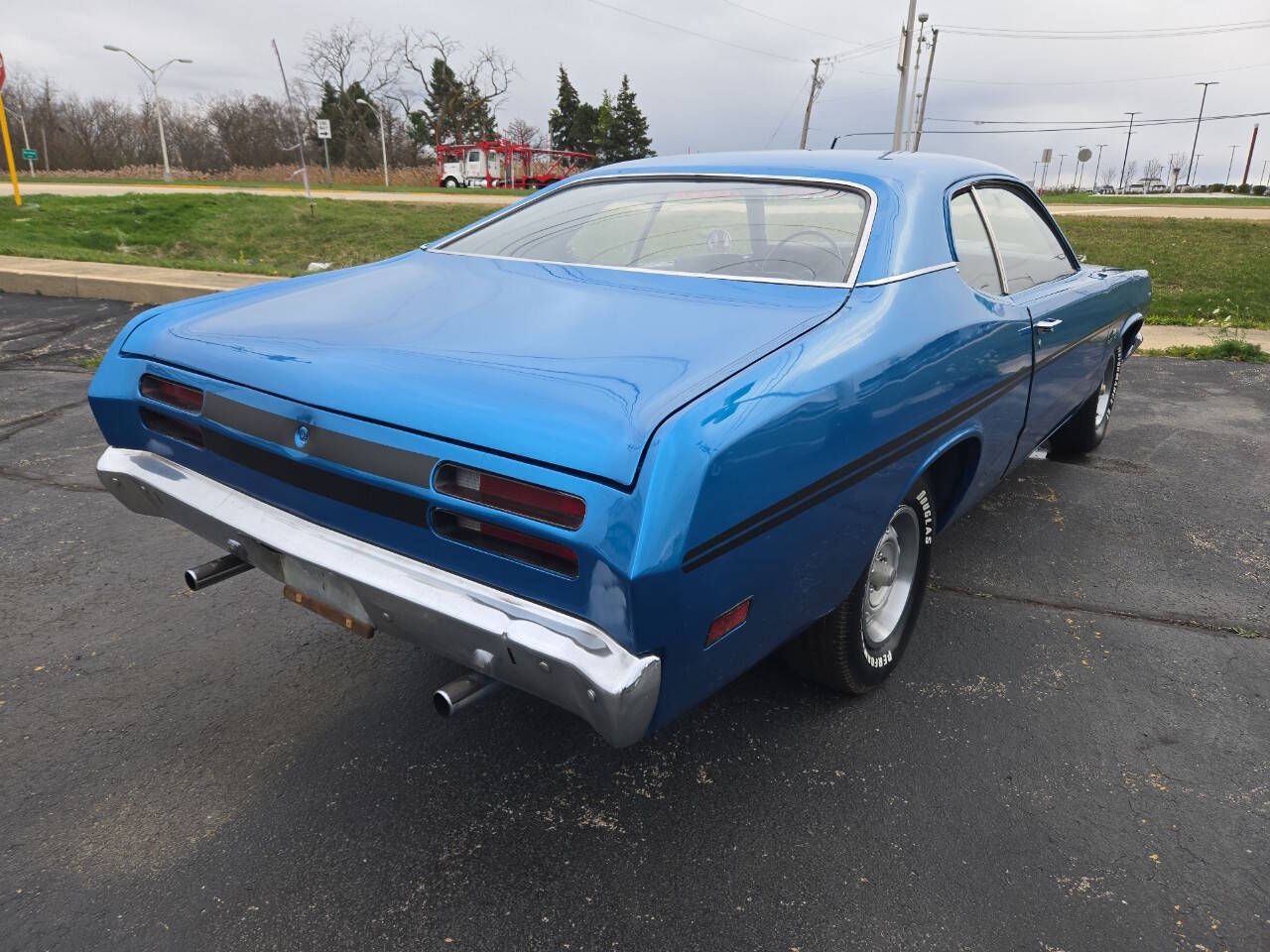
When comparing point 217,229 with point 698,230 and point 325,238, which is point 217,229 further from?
point 698,230

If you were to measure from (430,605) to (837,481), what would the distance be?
945 mm

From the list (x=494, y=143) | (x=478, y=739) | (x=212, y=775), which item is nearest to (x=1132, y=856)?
(x=478, y=739)

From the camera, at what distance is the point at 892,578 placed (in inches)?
109

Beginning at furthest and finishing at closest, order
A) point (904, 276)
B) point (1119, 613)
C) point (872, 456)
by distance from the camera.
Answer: point (1119, 613)
point (904, 276)
point (872, 456)

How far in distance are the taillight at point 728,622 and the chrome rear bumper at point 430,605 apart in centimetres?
15

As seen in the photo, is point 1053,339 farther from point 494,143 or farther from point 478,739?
point 494,143

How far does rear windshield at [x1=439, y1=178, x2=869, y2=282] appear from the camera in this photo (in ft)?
8.43

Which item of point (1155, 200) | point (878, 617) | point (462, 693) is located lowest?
point (878, 617)

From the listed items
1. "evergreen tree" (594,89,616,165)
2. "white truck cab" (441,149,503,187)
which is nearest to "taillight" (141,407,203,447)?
"white truck cab" (441,149,503,187)

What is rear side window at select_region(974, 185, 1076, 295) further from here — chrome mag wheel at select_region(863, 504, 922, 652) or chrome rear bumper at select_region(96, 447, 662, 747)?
chrome rear bumper at select_region(96, 447, 662, 747)

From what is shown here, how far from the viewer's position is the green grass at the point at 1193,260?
9984mm

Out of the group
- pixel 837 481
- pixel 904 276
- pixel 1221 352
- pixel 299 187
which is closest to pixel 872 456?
pixel 837 481

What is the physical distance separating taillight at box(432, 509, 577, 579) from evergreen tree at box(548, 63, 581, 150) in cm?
6681

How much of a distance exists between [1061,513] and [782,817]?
8.90 ft
